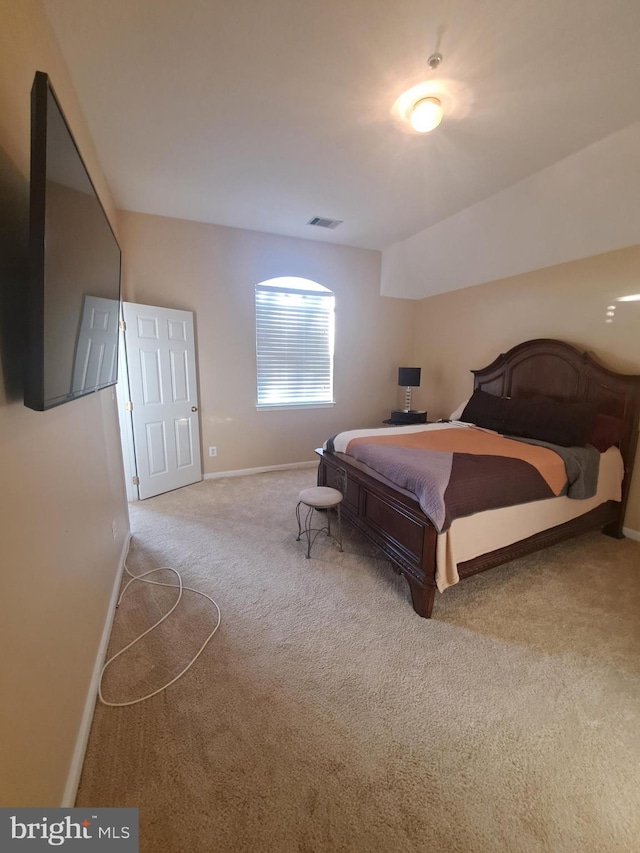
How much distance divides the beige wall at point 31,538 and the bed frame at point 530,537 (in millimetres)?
1624

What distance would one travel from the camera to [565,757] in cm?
125

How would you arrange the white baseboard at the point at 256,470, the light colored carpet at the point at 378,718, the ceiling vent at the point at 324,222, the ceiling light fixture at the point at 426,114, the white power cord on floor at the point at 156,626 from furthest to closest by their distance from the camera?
1. the white baseboard at the point at 256,470
2. the ceiling vent at the point at 324,222
3. the ceiling light fixture at the point at 426,114
4. the white power cord on floor at the point at 156,626
5. the light colored carpet at the point at 378,718

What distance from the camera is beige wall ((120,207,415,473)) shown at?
3.49 m

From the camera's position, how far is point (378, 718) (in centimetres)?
137

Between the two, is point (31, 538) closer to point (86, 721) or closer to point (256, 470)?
point (86, 721)

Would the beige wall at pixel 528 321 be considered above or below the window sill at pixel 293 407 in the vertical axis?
above

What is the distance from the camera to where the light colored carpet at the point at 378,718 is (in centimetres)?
106

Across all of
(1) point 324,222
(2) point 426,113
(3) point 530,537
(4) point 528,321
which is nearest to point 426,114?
(2) point 426,113

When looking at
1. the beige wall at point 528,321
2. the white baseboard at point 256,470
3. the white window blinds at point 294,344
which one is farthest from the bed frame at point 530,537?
the white window blinds at point 294,344

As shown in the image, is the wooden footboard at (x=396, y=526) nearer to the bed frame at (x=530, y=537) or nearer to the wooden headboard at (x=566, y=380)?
the bed frame at (x=530, y=537)

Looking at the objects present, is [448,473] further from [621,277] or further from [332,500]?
[621,277]

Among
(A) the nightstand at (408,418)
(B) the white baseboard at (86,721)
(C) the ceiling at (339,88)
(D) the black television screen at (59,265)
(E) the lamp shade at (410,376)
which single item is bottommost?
(B) the white baseboard at (86,721)

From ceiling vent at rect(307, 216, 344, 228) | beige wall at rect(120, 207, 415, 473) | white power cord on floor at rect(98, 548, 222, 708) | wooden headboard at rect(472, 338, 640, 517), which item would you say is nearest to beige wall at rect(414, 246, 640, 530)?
wooden headboard at rect(472, 338, 640, 517)

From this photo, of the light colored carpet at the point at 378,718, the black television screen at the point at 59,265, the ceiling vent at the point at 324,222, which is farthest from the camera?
the ceiling vent at the point at 324,222
